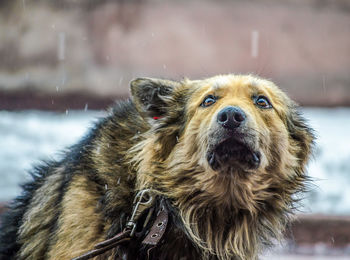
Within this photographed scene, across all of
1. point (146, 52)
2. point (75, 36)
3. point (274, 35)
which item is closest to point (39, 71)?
point (75, 36)

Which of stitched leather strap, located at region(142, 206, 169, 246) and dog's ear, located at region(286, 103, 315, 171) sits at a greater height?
dog's ear, located at region(286, 103, 315, 171)

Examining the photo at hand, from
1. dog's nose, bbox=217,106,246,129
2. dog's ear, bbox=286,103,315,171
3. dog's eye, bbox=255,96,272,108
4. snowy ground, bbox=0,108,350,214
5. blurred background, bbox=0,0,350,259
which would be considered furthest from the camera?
blurred background, bbox=0,0,350,259

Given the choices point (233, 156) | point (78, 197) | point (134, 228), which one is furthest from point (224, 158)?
point (78, 197)

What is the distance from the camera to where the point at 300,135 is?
366 cm

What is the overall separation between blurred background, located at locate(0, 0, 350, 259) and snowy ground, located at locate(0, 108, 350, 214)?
23 mm

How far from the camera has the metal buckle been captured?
3.11 m

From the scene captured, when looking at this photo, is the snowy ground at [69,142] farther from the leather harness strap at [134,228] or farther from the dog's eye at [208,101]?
the leather harness strap at [134,228]

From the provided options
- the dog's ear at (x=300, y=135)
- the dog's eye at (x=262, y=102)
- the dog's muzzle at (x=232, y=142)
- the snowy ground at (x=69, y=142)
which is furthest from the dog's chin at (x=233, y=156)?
the snowy ground at (x=69, y=142)

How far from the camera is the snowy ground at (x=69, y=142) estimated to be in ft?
26.5

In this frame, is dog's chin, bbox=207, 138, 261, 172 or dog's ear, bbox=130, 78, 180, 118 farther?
dog's ear, bbox=130, 78, 180, 118

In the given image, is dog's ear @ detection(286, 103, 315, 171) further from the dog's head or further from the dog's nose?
the dog's nose

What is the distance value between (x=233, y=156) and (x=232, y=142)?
3.4 inches

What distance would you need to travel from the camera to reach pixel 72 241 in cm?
313

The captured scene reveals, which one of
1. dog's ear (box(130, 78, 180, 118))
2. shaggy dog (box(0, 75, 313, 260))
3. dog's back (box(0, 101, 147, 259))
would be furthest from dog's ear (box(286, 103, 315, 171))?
dog's back (box(0, 101, 147, 259))
